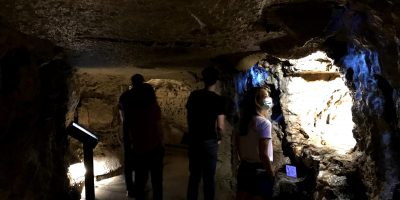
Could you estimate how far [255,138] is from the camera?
2639 millimetres

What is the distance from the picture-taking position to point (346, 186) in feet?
10.9

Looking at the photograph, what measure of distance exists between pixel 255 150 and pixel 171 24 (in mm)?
1191

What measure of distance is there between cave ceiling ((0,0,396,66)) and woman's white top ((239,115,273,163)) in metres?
0.80

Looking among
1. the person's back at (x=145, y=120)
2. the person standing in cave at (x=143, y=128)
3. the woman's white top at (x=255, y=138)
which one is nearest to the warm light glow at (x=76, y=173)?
the person standing in cave at (x=143, y=128)

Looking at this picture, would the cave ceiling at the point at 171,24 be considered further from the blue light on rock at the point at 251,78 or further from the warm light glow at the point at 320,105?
the warm light glow at the point at 320,105

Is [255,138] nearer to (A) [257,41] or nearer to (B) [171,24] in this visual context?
(B) [171,24]

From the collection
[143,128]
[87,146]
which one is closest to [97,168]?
[87,146]

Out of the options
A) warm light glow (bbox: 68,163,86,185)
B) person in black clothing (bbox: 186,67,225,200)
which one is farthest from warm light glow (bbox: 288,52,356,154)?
warm light glow (bbox: 68,163,86,185)

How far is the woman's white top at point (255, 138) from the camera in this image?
2600mm

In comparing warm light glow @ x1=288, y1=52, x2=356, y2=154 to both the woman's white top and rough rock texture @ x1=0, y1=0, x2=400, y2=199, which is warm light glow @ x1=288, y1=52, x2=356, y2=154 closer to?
rough rock texture @ x1=0, y1=0, x2=400, y2=199

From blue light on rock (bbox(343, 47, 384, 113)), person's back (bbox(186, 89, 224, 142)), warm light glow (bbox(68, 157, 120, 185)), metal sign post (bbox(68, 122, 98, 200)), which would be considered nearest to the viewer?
blue light on rock (bbox(343, 47, 384, 113))

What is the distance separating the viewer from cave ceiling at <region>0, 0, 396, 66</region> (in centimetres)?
230

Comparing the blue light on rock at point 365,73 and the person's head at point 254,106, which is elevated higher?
the blue light on rock at point 365,73

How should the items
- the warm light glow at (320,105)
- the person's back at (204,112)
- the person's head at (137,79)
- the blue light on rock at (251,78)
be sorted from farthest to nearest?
the blue light on rock at (251,78) < the warm light glow at (320,105) < the person's head at (137,79) < the person's back at (204,112)
